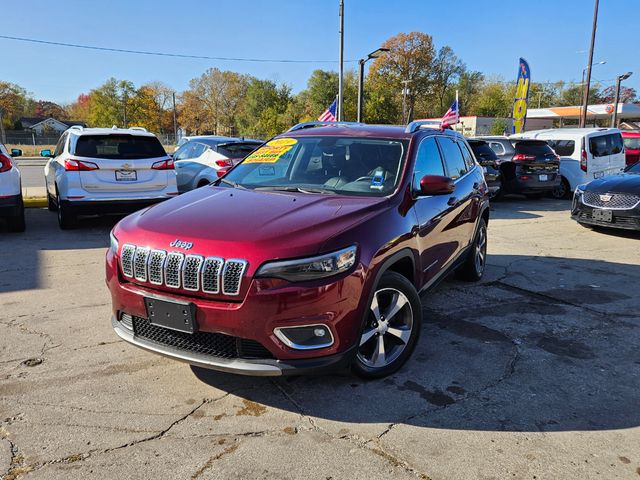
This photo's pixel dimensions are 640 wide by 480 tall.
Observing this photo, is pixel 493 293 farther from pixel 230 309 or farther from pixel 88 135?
pixel 88 135

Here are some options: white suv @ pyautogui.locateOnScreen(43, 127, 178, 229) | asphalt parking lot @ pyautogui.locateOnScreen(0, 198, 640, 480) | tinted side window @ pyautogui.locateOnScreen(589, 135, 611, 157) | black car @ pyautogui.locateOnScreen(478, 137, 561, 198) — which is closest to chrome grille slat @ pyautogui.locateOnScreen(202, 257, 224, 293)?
asphalt parking lot @ pyautogui.locateOnScreen(0, 198, 640, 480)

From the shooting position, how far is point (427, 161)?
437 centimetres

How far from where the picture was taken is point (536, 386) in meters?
3.40

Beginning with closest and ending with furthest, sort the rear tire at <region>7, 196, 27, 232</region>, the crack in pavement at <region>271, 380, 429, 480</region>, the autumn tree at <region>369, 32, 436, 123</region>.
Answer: the crack in pavement at <region>271, 380, 429, 480</region>, the rear tire at <region>7, 196, 27, 232</region>, the autumn tree at <region>369, 32, 436, 123</region>

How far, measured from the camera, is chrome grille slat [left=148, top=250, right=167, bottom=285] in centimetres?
294

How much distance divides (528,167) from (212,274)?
12.2m

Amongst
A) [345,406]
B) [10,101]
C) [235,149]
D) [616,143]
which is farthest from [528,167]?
[10,101]

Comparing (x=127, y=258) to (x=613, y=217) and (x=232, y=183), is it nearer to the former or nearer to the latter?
(x=232, y=183)

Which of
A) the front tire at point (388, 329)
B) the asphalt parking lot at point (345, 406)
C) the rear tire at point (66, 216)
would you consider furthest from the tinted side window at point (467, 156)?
the rear tire at point (66, 216)

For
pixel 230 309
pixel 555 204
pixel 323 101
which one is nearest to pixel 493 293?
pixel 230 309

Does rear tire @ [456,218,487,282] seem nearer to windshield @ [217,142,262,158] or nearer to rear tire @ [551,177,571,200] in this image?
windshield @ [217,142,262,158]

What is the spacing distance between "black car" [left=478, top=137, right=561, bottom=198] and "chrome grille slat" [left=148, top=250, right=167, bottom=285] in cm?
1214

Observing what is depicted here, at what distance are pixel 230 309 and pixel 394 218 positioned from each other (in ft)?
4.39

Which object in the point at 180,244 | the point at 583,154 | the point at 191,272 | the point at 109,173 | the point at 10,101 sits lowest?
the point at 191,272
